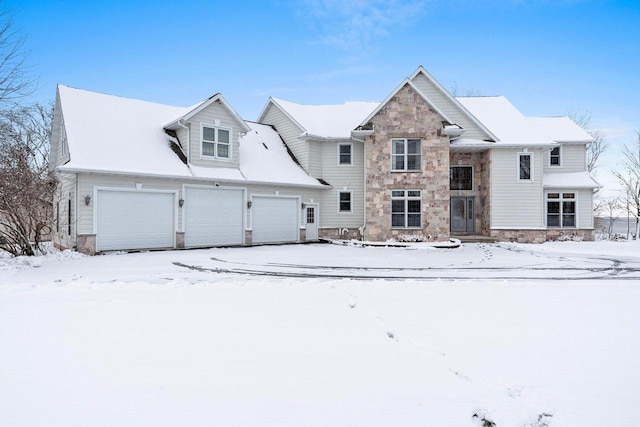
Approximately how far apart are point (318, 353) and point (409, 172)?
18.2 metres

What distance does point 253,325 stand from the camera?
5.58 meters

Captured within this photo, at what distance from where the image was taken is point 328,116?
25.9 meters

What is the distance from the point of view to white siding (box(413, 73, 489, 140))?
915 inches

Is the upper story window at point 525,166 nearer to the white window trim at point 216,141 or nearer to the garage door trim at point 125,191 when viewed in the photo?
the white window trim at point 216,141

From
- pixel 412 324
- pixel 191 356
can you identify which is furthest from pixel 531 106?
pixel 191 356

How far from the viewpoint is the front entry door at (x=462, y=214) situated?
81.6 ft

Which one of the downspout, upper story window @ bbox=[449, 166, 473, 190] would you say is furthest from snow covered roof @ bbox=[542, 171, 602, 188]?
the downspout

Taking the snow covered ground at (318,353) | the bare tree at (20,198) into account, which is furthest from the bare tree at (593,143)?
the bare tree at (20,198)

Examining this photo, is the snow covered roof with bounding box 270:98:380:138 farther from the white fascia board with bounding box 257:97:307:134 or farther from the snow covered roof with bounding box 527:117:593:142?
the snow covered roof with bounding box 527:117:593:142

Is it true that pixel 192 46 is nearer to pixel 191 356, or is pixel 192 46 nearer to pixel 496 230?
pixel 496 230

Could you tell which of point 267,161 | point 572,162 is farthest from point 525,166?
point 267,161

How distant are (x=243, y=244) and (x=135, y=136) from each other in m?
6.88

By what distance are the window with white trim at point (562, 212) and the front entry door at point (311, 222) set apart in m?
13.1

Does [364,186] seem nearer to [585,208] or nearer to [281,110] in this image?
[281,110]
